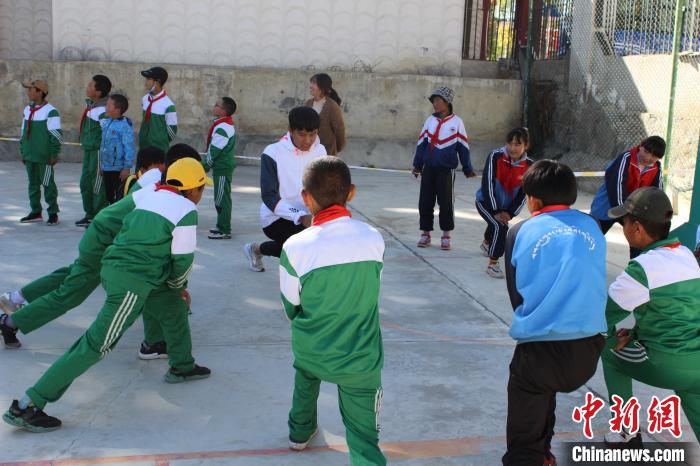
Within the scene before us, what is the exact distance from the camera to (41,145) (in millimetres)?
9102

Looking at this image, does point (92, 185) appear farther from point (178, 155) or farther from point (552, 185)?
point (552, 185)

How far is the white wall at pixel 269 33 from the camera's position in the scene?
14.6 m

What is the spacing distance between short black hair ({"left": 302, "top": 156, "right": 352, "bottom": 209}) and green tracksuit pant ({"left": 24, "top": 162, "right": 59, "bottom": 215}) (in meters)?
6.18

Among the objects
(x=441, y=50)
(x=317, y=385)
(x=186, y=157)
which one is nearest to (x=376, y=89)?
(x=441, y=50)

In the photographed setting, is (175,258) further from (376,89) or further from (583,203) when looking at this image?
(376,89)

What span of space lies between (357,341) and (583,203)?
29.3 ft

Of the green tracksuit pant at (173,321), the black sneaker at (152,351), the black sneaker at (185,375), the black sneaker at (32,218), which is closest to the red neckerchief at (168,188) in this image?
the green tracksuit pant at (173,321)

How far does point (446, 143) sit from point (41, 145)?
174 inches

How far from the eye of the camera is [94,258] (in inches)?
195

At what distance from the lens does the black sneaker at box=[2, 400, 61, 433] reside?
4094mm

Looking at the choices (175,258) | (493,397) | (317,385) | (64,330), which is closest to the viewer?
(317,385)

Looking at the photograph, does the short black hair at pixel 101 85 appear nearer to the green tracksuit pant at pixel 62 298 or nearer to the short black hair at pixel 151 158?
the short black hair at pixel 151 158

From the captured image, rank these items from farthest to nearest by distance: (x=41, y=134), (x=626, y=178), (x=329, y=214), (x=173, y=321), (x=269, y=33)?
(x=269, y=33), (x=41, y=134), (x=626, y=178), (x=173, y=321), (x=329, y=214)

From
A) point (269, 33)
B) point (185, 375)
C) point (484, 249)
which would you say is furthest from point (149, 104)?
point (269, 33)
